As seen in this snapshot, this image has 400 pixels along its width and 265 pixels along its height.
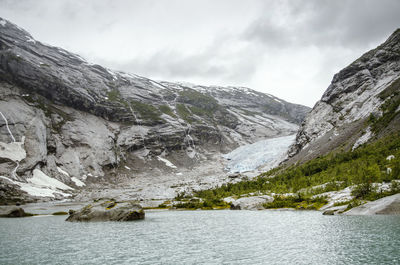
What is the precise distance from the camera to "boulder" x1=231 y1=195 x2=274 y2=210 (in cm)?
5124

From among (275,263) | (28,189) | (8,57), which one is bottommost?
(275,263)

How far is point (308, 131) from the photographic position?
110188 mm

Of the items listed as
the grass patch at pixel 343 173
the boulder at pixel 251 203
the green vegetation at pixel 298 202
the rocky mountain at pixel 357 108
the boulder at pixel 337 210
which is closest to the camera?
the boulder at pixel 337 210

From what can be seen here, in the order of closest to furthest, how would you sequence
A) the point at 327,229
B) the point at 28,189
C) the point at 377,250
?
the point at 377,250, the point at 327,229, the point at 28,189

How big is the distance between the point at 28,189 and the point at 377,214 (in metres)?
86.7

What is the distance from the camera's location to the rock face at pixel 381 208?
2967cm

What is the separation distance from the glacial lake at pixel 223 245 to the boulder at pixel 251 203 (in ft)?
76.7

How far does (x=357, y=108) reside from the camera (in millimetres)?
96688

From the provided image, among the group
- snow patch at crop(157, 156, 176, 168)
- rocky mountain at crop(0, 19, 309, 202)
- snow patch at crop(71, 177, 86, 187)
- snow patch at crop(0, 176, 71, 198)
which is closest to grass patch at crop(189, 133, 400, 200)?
rocky mountain at crop(0, 19, 309, 202)

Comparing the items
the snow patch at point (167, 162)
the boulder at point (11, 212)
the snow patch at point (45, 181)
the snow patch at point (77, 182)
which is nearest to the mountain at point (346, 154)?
the boulder at point (11, 212)

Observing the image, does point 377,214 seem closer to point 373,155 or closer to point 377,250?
point 377,250

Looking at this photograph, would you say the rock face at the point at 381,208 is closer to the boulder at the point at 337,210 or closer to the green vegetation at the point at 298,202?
the boulder at the point at 337,210

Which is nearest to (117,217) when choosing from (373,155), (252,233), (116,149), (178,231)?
(178,231)

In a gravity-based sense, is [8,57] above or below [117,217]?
above
